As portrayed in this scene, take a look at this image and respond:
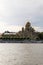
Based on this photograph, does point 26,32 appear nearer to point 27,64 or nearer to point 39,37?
point 39,37

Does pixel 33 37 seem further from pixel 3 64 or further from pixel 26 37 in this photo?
pixel 3 64

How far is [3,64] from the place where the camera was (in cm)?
2089

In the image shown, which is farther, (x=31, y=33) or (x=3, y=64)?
(x=31, y=33)

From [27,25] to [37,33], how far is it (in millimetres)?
4243

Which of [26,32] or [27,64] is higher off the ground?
[26,32]

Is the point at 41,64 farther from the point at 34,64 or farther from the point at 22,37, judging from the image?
the point at 22,37

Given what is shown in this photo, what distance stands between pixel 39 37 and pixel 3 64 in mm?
84148

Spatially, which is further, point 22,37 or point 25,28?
point 25,28

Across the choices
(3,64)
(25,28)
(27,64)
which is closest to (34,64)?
(27,64)

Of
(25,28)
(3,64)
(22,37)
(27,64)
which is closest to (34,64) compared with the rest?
(27,64)

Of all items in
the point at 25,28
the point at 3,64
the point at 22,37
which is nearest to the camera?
the point at 3,64

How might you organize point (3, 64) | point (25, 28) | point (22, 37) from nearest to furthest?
point (3, 64)
point (22, 37)
point (25, 28)

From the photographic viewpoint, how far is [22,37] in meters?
99.4

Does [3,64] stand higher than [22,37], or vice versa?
[22,37]
